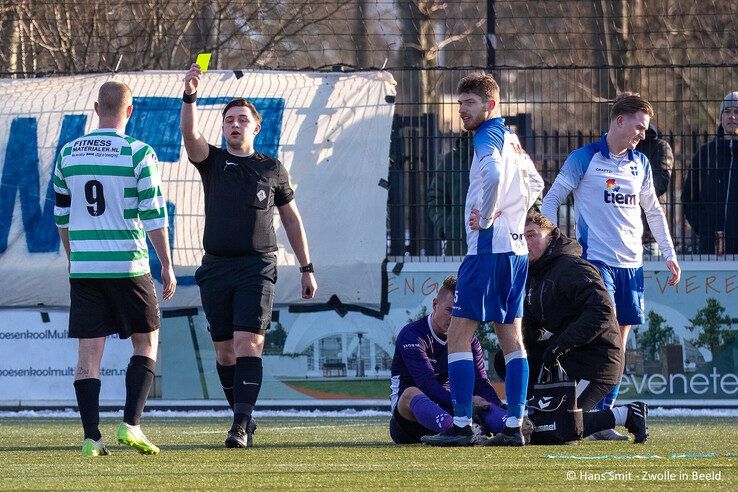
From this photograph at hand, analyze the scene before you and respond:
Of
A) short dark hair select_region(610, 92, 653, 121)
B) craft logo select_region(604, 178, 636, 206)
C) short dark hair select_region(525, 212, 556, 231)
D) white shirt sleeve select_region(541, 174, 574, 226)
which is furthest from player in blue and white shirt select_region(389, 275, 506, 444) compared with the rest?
short dark hair select_region(610, 92, 653, 121)

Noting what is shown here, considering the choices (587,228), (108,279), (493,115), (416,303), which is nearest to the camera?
(108,279)

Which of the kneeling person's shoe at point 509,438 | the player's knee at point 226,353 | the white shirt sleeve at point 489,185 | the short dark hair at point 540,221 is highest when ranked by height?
the white shirt sleeve at point 489,185

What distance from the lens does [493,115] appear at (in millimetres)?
7809

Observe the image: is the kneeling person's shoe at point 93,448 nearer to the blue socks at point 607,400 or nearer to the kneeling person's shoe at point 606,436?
the kneeling person's shoe at point 606,436

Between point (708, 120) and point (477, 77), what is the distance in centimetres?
571

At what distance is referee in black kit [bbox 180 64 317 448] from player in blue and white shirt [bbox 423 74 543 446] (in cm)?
115

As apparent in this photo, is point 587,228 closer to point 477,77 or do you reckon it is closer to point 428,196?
point 477,77

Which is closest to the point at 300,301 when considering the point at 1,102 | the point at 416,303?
the point at 416,303

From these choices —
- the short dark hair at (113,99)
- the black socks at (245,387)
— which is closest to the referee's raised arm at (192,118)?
the short dark hair at (113,99)

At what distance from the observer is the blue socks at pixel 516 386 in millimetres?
7582

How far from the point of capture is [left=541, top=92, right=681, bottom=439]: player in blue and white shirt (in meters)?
8.85

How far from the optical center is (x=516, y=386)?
757cm

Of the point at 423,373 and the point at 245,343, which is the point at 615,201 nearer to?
the point at 423,373

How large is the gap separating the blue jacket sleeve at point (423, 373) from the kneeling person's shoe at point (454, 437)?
0.36 meters
